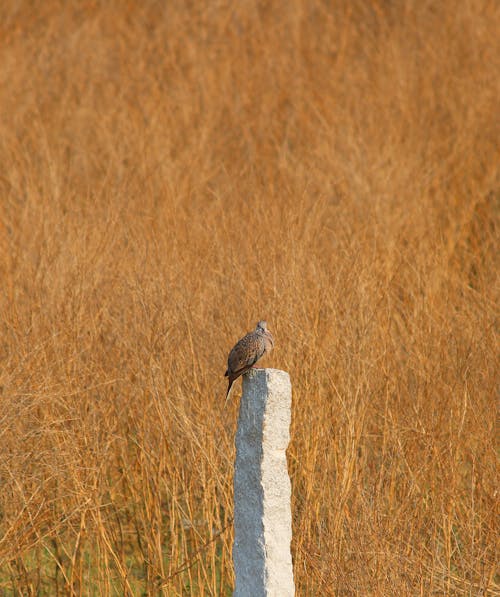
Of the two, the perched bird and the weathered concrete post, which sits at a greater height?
the perched bird

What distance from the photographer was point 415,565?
9.88 ft

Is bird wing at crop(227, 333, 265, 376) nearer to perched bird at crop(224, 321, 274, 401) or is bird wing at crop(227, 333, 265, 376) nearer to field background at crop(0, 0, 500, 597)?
perched bird at crop(224, 321, 274, 401)

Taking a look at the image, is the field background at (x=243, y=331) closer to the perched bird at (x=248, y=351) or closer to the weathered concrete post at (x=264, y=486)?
the weathered concrete post at (x=264, y=486)

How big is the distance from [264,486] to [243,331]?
1.28 m

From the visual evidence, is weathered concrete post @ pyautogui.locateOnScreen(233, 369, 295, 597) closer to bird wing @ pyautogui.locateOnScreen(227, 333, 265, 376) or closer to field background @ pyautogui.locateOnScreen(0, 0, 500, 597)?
bird wing @ pyautogui.locateOnScreen(227, 333, 265, 376)

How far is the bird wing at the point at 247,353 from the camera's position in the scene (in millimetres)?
2600

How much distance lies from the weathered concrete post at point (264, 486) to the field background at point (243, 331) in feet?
1.23

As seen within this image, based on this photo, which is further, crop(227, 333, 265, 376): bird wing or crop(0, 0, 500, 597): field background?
crop(0, 0, 500, 597): field background

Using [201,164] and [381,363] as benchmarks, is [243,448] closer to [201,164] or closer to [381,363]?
[381,363]

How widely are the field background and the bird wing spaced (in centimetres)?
74

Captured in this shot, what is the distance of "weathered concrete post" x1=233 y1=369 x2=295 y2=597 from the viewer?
259cm

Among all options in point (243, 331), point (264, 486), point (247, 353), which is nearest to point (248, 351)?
point (247, 353)

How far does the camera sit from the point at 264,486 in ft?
8.63

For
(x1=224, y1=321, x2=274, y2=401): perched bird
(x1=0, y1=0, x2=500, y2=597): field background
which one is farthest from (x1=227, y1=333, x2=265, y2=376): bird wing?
(x1=0, y1=0, x2=500, y2=597): field background
